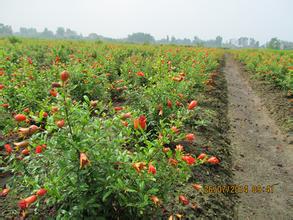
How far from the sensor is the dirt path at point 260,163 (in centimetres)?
307

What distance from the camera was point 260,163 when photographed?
4.17 metres

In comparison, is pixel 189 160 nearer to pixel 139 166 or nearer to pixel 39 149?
pixel 139 166

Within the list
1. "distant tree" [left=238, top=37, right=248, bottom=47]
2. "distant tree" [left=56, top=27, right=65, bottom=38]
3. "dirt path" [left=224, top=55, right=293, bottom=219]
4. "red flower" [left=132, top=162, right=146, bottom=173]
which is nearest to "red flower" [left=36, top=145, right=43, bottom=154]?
"red flower" [left=132, top=162, right=146, bottom=173]

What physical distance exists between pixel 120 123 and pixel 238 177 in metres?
2.34

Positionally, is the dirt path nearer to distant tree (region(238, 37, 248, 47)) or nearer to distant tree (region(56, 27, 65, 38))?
distant tree (region(56, 27, 65, 38))

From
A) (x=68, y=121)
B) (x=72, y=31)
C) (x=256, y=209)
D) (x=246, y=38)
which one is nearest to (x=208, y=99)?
(x=256, y=209)

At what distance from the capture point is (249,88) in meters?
10.5
